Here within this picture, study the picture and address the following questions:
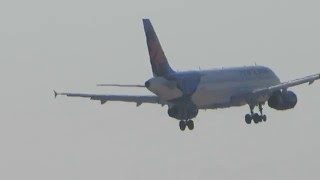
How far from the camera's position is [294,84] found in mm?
152500

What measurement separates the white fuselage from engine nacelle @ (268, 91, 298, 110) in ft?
8.93

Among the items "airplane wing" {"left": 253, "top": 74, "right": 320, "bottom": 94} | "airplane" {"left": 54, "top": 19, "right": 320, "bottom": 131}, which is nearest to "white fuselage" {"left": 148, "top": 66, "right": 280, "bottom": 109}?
"airplane" {"left": 54, "top": 19, "right": 320, "bottom": 131}

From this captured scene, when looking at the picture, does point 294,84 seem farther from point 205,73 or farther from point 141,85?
point 141,85

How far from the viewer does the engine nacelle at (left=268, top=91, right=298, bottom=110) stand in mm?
154500

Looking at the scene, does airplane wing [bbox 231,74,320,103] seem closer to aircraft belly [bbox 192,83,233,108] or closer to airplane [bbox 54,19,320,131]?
airplane [bbox 54,19,320,131]

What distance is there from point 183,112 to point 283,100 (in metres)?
12.0

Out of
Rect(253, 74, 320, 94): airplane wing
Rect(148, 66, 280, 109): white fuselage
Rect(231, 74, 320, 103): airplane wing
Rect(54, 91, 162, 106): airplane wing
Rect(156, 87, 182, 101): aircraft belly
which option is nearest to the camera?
Rect(156, 87, 182, 101): aircraft belly

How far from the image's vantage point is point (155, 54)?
147 meters

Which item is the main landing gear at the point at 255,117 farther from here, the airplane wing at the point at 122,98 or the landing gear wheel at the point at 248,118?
the airplane wing at the point at 122,98

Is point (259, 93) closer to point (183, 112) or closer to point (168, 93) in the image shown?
point (183, 112)

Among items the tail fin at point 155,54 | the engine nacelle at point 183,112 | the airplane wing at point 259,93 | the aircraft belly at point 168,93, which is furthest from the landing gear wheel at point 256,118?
the tail fin at point 155,54

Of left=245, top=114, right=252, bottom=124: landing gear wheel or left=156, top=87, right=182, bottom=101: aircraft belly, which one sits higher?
left=156, top=87, right=182, bottom=101: aircraft belly

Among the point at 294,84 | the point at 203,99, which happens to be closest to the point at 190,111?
the point at 203,99

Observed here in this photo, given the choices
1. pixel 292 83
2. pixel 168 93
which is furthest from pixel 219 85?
pixel 168 93
